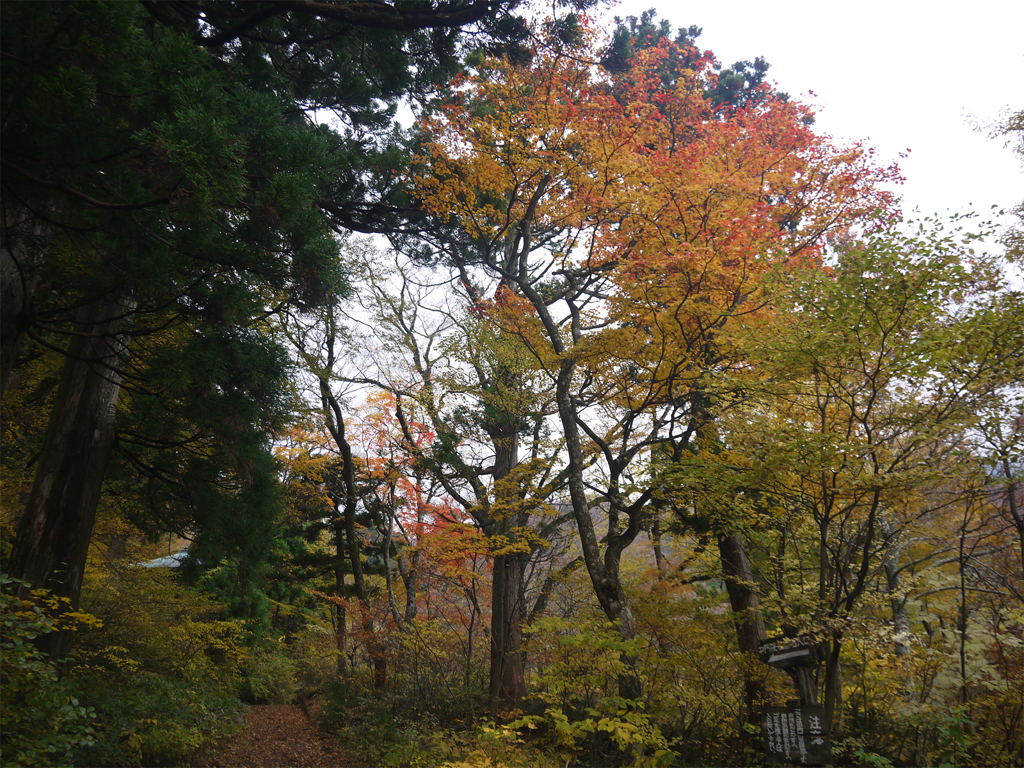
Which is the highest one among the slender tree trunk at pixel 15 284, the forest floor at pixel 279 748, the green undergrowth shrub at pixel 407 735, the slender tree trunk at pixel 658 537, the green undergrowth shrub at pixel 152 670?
the slender tree trunk at pixel 15 284

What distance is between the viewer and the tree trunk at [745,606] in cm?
575

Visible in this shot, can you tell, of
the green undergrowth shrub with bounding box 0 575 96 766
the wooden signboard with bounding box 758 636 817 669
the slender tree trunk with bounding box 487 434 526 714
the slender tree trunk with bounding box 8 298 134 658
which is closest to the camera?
the green undergrowth shrub with bounding box 0 575 96 766

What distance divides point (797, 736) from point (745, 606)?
1975mm

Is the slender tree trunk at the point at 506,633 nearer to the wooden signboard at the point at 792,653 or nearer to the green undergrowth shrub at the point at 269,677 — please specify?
the wooden signboard at the point at 792,653

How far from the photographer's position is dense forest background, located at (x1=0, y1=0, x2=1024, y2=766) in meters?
3.28

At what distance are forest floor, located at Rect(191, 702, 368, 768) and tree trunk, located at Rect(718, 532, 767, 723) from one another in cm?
513

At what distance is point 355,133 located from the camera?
6.16m

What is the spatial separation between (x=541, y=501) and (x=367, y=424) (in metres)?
5.02

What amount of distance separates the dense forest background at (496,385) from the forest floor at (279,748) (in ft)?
0.94

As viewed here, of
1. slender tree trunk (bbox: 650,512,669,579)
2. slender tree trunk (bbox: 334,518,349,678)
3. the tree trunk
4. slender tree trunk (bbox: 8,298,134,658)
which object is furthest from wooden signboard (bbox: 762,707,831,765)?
slender tree trunk (bbox: 334,518,349,678)

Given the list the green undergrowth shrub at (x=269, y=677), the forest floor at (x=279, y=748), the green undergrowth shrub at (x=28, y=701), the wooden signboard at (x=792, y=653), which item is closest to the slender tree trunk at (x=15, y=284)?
the green undergrowth shrub at (x=28, y=701)

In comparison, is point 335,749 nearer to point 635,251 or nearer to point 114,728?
point 114,728

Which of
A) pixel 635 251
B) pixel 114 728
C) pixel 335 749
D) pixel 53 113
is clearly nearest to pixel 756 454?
pixel 635 251

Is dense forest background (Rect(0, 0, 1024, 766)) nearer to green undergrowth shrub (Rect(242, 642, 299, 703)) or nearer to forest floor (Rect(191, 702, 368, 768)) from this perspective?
forest floor (Rect(191, 702, 368, 768))
